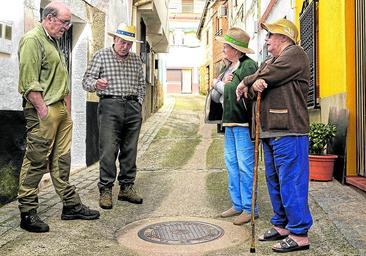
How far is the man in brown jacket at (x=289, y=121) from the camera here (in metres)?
3.44

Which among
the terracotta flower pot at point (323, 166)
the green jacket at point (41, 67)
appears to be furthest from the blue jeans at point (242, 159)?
the terracotta flower pot at point (323, 166)

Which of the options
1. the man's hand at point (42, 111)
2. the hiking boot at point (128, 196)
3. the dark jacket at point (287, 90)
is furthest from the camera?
the hiking boot at point (128, 196)

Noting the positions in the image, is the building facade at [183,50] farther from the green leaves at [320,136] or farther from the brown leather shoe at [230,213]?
the brown leather shoe at [230,213]

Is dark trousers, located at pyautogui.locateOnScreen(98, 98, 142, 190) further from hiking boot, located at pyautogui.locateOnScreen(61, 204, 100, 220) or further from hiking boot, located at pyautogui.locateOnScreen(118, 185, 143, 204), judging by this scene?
hiking boot, located at pyautogui.locateOnScreen(61, 204, 100, 220)

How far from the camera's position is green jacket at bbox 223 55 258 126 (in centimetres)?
428

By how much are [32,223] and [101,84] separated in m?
1.55

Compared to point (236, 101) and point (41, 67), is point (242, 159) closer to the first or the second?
point (236, 101)

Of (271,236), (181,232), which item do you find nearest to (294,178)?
(271,236)

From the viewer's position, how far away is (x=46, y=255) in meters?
3.44

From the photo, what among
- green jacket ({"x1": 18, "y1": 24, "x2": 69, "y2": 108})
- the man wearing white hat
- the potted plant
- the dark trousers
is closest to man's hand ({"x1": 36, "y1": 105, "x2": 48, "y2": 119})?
green jacket ({"x1": 18, "y1": 24, "x2": 69, "y2": 108})

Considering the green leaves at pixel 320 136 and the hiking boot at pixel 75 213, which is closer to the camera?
the hiking boot at pixel 75 213

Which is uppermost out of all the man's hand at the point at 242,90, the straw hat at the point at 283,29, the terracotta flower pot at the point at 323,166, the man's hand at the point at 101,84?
the straw hat at the point at 283,29

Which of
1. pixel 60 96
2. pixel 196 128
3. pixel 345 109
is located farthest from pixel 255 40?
pixel 60 96

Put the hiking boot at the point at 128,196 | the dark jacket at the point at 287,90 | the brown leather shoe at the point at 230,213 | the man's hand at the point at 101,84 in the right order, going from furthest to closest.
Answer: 1. the hiking boot at the point at 128,196
2. the man's hand at the point at 101,84
3. the brown leather shoe at the point at 230,213
4. the dark jacket at the point at 287,90
